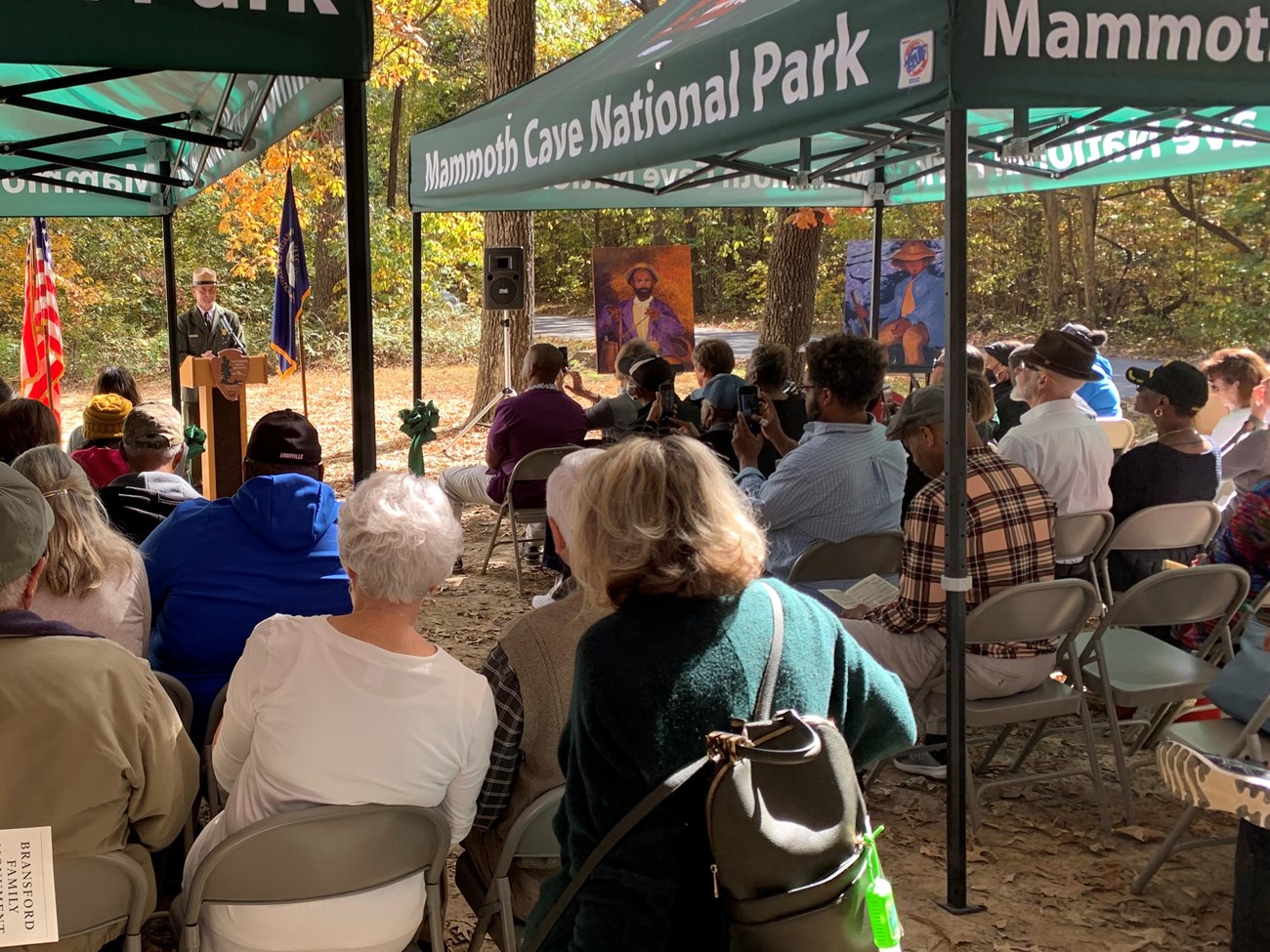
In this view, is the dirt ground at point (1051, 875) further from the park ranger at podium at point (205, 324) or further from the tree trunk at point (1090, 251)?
the tree trunk at point (1090, 251)

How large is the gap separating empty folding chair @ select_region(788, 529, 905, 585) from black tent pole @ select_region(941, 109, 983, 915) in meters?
0.99

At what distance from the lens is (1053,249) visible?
960 inches

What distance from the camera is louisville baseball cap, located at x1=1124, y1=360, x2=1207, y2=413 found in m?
4.77

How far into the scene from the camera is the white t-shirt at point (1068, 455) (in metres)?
4.95

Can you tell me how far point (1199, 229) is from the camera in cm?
2356

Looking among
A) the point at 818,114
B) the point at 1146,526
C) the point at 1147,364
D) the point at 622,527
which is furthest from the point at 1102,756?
the point at 1147,364

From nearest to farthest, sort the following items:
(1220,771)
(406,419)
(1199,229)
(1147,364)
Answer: (1220,771)
(406,419)
(1147,364)
(1199,229)

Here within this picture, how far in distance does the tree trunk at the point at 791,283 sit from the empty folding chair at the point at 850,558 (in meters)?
8.63

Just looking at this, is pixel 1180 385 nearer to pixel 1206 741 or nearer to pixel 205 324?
pixel 1206 741

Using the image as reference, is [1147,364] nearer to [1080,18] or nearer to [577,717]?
[1080,18]

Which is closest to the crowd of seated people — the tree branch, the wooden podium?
the wooden podium

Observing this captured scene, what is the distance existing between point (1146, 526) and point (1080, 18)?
2.56 meters

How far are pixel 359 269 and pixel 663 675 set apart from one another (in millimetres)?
1849

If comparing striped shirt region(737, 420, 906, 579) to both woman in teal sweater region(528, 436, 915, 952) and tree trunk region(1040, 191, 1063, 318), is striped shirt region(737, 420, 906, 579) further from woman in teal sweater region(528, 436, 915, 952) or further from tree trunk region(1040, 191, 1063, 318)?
tree trunk region(1040, 191, 1063, 318)
